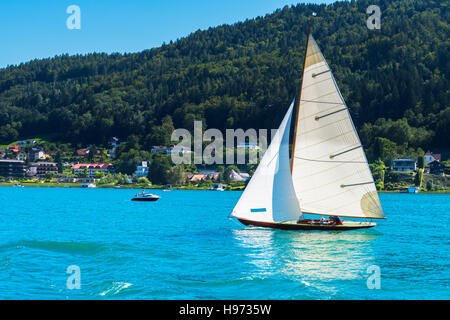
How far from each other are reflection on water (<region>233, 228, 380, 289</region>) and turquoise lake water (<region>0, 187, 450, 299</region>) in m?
0.06

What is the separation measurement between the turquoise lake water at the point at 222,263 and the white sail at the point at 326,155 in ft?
9.46

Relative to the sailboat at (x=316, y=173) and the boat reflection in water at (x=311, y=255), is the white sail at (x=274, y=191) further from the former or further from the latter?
the boat reflection in water at (x=311, y=255)

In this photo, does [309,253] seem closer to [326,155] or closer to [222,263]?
[222,263]

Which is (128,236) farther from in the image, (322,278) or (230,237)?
(322,278)

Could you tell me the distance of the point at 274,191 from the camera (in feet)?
135

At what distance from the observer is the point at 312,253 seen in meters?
35.0

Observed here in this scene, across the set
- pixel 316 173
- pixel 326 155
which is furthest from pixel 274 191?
pixel 326 155

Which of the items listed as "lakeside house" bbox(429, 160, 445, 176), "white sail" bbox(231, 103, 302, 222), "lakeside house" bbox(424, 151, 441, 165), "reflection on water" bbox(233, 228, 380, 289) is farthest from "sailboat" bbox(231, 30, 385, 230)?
"lakeside house" bbox(424, 151, 441, 165)

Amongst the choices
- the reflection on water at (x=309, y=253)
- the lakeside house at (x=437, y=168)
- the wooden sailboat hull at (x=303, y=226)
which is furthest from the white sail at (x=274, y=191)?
the lakeside house at (x=437, y=168)

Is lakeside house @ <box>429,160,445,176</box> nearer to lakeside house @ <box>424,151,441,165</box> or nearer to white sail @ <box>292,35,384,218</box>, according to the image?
lakeside house @ <box>424,151,441,165</box>
